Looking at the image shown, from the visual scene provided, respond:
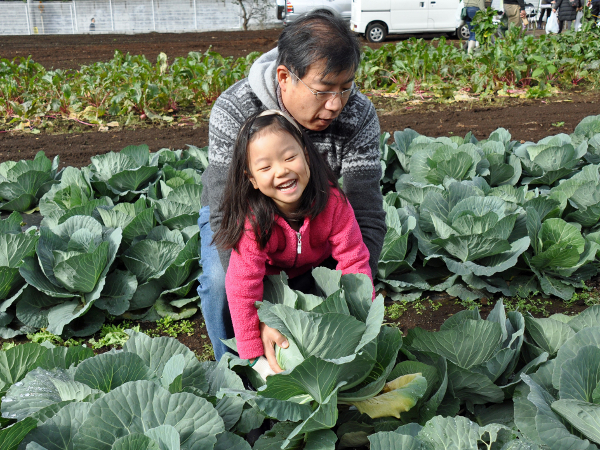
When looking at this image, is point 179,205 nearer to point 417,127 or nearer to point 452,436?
point 452,436

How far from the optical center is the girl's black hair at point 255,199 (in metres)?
1.80

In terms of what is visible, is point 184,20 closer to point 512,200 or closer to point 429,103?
point 429,103

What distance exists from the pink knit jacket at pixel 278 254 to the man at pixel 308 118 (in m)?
0.07

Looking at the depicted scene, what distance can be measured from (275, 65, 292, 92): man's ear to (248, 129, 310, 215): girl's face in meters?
0.27

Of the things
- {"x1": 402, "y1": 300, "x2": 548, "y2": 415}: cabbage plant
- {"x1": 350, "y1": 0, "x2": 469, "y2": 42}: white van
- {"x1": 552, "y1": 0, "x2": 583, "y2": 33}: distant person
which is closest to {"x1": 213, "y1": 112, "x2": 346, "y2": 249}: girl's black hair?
{"x1": 402, "y1": 300, "x2": 548, "y2": 415}: cabbage plant

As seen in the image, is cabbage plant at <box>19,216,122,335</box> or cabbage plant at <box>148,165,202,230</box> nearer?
cabbage plant at <box>19,216,122,335</box>

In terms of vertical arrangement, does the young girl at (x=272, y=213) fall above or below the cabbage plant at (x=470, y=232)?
above

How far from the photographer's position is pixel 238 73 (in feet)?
25.4

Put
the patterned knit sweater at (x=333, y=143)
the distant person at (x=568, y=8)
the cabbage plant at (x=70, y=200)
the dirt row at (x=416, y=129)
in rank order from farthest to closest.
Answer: the distant person at (x=568, y=8), the dirt row at (x=416, y=129), the cabbage plant at (x=70, y=200), the patterned knit sweater at (x=333, y=143)

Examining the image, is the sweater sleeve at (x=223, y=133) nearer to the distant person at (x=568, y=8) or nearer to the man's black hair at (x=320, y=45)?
the man's black hair at (x=320, y=45)

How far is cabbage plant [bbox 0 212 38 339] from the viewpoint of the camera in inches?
111

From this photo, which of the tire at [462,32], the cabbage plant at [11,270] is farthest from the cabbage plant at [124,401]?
the tire at [462,32]

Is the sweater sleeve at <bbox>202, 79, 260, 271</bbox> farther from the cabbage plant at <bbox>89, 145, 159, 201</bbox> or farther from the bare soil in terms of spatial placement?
the bare soil

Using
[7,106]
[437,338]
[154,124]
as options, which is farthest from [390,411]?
[7,106]
